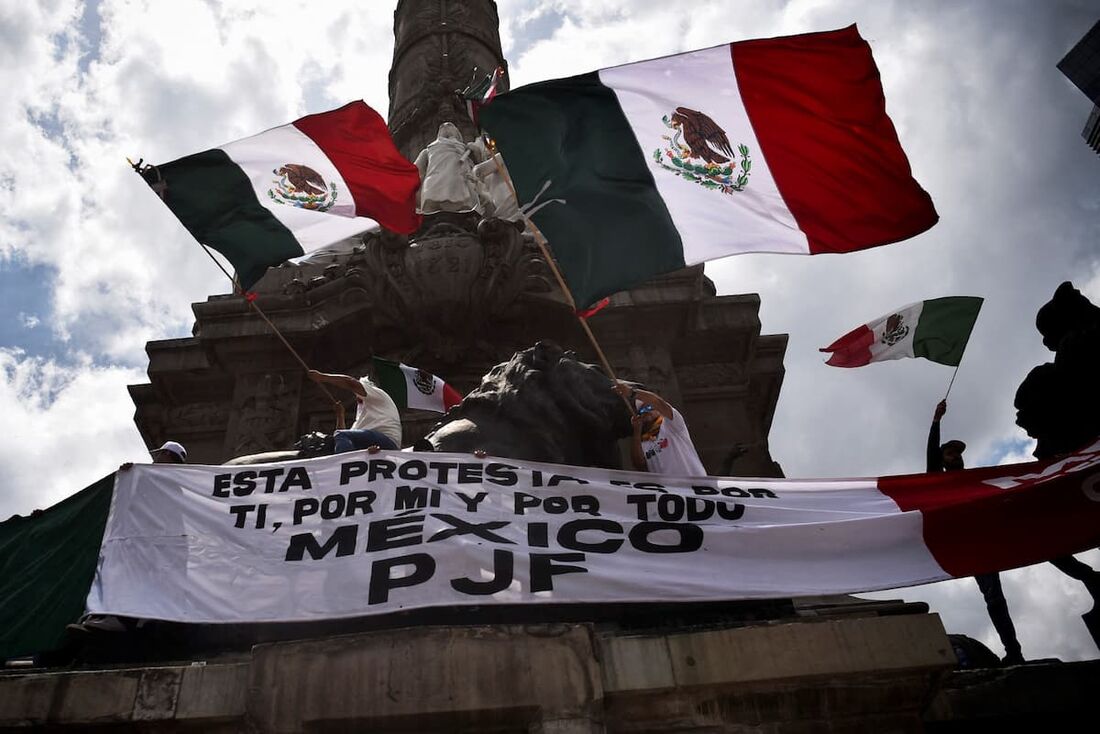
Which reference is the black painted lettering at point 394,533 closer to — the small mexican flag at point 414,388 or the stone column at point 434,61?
the small mexican flag at point 414,388

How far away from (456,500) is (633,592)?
139 cm

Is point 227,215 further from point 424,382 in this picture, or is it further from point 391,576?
point 391,576

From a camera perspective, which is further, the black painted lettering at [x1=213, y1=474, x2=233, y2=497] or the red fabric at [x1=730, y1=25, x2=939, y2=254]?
the red fabric at [x1=730, y1=25, x2=939, y2=254]

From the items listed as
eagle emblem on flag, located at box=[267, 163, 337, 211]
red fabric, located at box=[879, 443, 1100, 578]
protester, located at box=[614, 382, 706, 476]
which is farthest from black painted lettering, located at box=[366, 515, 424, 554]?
eagle emblem on flag, located at box=[267, 163, 337, 211]

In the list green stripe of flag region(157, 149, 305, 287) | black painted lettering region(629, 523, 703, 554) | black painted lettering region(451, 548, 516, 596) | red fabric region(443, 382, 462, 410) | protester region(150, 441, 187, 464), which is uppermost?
green stripe of flag region(157, 149, 305, 287)

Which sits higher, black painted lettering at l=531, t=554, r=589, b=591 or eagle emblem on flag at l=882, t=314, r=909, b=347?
eagle emblem on flag at l=882, t=314, r=909, b=347

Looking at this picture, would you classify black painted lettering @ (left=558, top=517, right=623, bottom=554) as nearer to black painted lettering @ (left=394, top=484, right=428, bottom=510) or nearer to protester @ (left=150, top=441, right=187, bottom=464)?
black painted lettering @ (left=394, top=484, right=428, bottom=510)

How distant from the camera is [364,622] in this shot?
5.88 metres

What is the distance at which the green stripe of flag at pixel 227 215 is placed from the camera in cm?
923

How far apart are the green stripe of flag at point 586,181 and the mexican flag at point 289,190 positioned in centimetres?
210

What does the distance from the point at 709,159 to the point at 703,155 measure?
0.07 meters

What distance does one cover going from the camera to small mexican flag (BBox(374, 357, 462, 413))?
10.3 meters

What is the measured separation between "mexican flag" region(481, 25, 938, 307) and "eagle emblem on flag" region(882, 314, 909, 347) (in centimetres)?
324

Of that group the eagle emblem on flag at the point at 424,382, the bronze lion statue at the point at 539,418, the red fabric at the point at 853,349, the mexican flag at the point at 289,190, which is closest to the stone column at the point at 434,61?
the mexican flag at the point at 289,190
